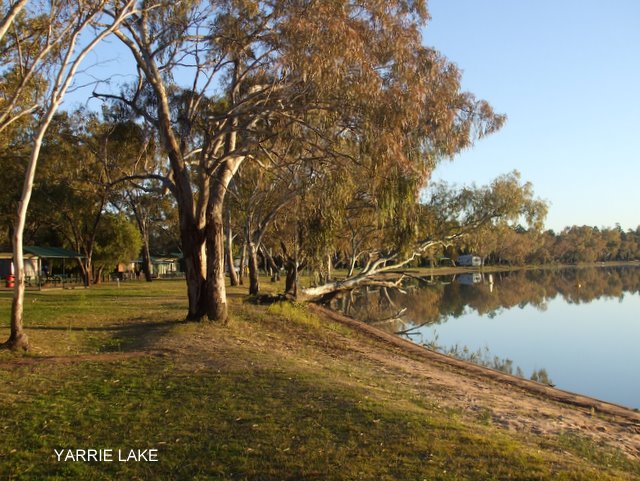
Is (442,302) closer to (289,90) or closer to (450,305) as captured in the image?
(450,305)

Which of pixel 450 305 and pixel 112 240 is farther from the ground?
pixel 112 240

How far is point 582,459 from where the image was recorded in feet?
18.1

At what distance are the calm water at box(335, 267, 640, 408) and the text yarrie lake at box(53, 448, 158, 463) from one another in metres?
9.62

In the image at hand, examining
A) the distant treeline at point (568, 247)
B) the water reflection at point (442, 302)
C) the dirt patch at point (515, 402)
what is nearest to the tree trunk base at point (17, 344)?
the dirt patch at point (515, 402)

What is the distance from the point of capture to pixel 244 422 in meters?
5.55

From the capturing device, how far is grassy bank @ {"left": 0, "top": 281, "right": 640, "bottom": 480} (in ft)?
14.8

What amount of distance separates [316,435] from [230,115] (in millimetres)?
7779

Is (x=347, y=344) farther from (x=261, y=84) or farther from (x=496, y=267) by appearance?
(x=496, y=267)

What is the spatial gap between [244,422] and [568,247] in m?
96.3

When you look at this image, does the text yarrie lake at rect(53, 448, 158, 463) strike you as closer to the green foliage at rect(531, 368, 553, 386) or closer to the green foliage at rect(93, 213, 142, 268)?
the green foliage at rect(531, 368, 553, 386)

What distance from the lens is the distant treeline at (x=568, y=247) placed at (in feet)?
259

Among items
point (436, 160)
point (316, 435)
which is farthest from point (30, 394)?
point (436, 160)

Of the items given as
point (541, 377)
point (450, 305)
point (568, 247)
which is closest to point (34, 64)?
point (541, 377)

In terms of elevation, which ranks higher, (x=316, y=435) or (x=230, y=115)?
(x=230, y=115)
